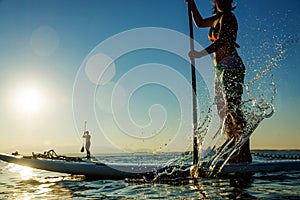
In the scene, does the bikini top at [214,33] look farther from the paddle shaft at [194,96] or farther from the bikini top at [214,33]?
the paddle shaft at [194,96]

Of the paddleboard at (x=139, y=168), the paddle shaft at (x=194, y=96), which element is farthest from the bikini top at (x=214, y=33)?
the paddleboard at (x=139, y=168)

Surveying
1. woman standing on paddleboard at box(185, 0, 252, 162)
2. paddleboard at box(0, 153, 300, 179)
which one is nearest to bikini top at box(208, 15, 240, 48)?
woman standing on paddleboard at box(185, 0, 252, 162)

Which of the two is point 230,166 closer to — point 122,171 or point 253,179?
point 253,179

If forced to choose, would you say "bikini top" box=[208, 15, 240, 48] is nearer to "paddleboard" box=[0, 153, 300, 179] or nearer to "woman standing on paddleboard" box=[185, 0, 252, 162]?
"woman standing on paddleboard" box=[185, 0, 252, 162]

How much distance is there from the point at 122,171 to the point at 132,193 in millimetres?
2638

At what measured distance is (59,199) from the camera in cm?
466

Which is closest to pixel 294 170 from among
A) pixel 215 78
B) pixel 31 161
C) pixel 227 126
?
pixel 227 126

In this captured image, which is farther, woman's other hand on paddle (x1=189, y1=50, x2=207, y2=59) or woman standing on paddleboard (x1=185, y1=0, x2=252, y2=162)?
woman's other hand on paddle (x1=189, y1=50, x2=207, y2=59)

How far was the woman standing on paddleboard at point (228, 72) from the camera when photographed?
6777mm

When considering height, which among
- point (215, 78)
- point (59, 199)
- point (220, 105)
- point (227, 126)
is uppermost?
point (215, 78)

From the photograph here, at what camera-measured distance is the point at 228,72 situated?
6.81m

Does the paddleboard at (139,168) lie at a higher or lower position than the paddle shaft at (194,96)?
lower

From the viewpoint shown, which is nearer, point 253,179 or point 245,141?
point 253,179

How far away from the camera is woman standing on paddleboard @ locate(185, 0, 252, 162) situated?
6.78m
